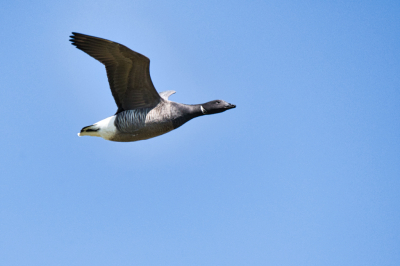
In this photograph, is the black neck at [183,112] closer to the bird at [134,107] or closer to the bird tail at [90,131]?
the bird at [134,107]

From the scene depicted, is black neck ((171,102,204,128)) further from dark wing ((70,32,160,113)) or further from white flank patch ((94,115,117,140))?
white flank patch ((94,115,117,140))

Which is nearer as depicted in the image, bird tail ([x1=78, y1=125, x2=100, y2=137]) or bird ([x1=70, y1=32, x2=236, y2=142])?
bird ([x1=70, y1=32, x2=236, y2=142])

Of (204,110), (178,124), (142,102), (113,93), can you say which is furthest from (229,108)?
(113,93)

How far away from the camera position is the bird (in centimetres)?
1071

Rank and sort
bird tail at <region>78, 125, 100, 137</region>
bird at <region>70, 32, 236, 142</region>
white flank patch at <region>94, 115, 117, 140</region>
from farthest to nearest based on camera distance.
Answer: bird tail at <region>78, 125, 100, 137</region> < white flank patch at <region>94, 115, 117, 140</region> < bird at <region>70, 32, 236, 142</region>

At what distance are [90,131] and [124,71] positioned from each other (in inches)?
69.3

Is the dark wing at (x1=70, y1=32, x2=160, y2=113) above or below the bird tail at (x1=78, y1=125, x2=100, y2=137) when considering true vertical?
above

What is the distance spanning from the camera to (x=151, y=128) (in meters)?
11.0

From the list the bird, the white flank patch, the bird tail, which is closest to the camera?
the bird

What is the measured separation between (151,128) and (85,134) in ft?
5.79

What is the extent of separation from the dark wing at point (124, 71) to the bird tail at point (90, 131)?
76 cm

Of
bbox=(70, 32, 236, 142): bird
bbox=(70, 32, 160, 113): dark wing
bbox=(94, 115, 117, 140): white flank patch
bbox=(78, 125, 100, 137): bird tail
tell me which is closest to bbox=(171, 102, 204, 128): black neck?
bbox=(70, 32, 236, 142): bird

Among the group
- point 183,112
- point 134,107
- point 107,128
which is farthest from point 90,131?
point 183,112

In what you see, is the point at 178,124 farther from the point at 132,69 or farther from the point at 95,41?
the point at 95,41
